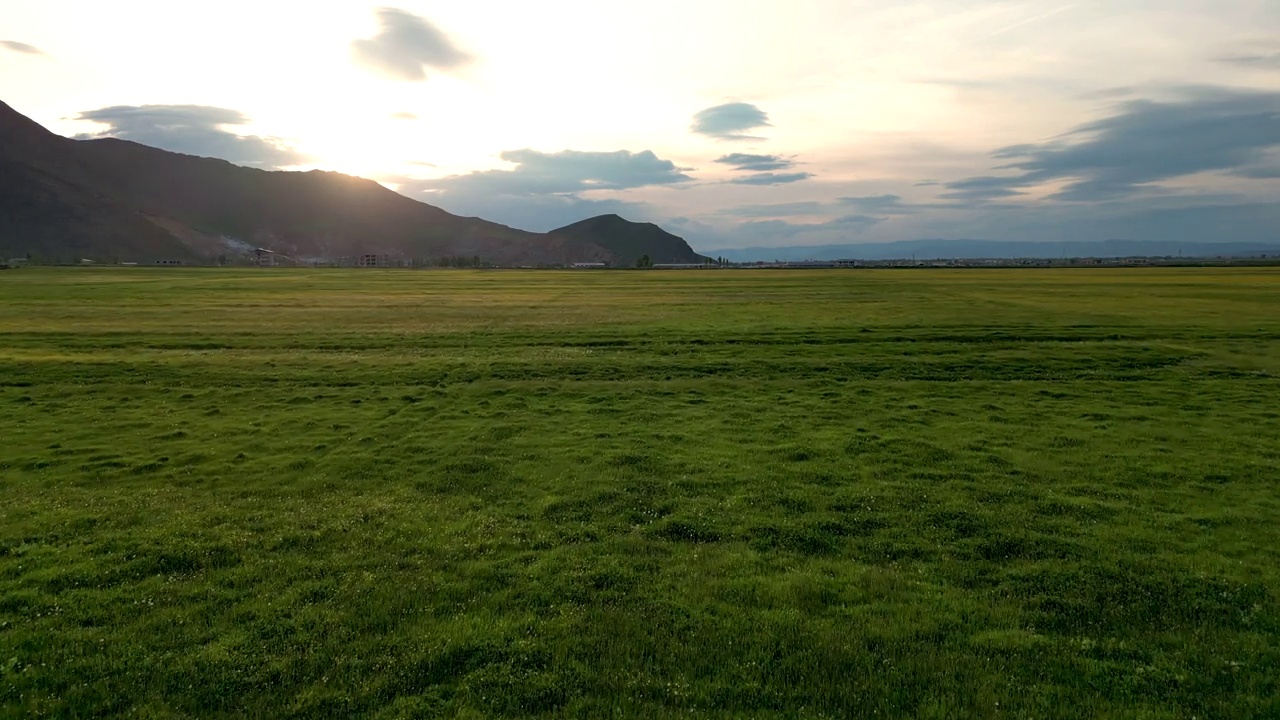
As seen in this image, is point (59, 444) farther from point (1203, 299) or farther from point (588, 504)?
point (1203, 299)

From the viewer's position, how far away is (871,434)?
23.8 meters

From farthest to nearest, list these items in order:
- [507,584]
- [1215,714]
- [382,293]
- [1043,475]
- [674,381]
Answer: [382,293] < [674,381] < [1043,475] < [507,584] < [1215,714]

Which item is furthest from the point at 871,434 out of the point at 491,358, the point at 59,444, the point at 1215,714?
the point at 59,444

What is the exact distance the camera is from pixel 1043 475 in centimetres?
1919

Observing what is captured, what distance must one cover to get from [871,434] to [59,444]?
2836 centimetres

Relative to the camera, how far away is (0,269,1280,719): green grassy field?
9.66 meters

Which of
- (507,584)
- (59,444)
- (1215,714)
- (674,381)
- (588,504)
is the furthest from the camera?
(674,381)

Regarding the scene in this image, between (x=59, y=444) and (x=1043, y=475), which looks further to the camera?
(x=59, y=444)

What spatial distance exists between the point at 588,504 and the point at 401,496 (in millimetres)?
5198

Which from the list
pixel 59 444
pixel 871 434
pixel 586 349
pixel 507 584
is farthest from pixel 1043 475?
pixel 59 444

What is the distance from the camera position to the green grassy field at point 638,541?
9.66 metres

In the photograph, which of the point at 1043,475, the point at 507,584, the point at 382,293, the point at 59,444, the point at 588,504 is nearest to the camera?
the point at 507,584

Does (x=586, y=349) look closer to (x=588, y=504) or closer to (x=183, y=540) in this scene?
(x=588, y=504)

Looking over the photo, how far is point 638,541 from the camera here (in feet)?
48.0
